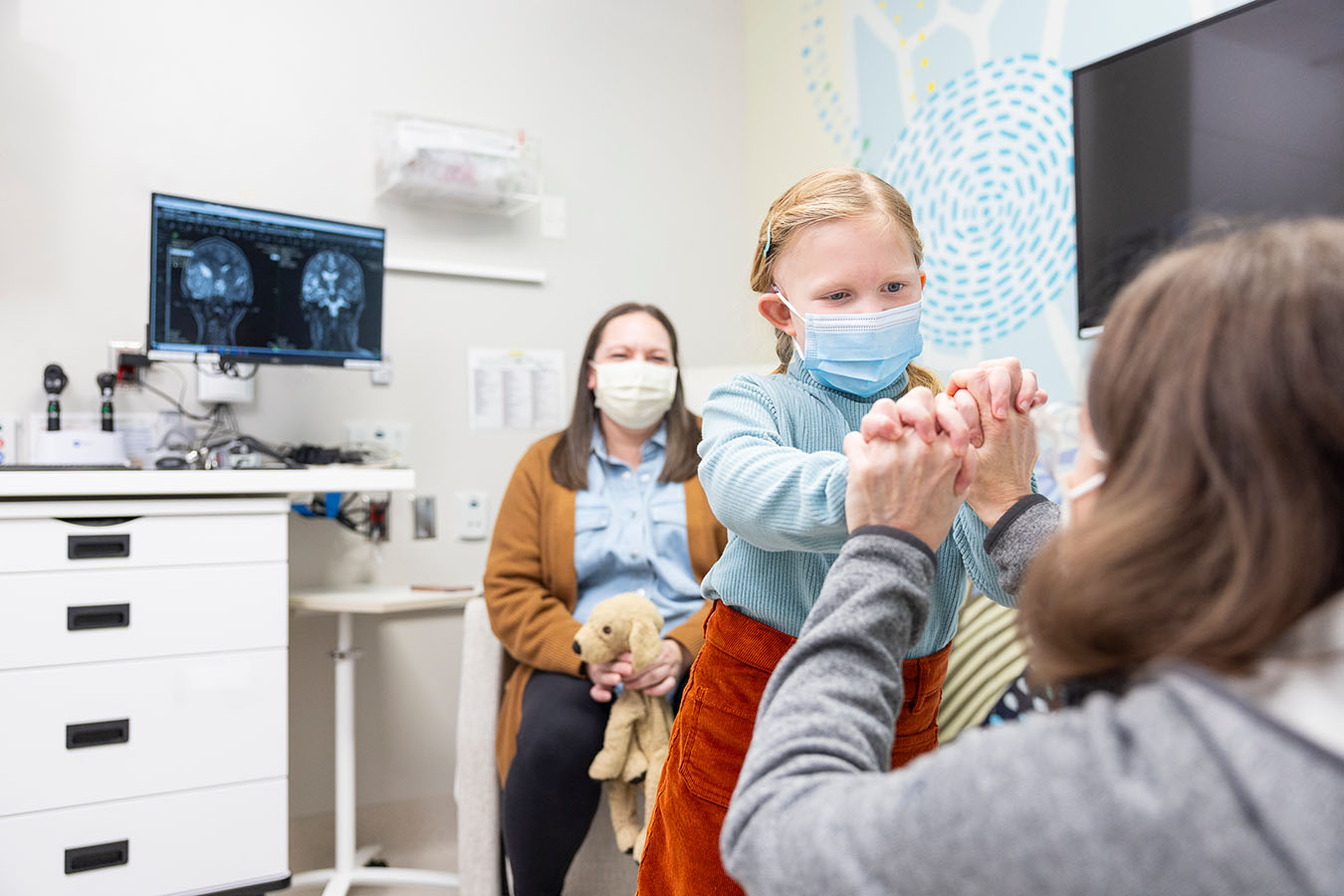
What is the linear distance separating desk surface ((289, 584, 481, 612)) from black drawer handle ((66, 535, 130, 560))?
18.3 inches

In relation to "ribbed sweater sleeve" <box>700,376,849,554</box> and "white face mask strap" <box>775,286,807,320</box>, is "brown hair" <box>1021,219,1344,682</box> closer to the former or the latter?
"ribbed sweater sleeve" <box>700,376,849,554</box>

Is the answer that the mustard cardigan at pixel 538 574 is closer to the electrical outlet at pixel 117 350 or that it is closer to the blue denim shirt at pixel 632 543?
the blue denim shirt at pixel 632 543

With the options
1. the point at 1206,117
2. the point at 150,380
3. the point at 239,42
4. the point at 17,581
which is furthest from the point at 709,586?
the point at 239,42

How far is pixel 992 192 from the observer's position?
225 cm

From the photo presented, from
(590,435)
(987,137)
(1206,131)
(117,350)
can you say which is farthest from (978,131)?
(117,350)

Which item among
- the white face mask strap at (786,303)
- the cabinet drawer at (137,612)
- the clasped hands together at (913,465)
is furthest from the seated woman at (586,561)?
the clasped hands together at (913,465)

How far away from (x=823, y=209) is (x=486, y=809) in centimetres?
154

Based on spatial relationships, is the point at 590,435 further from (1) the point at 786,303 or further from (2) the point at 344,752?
(1) the point at 786,303

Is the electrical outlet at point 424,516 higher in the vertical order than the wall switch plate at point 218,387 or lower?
lower

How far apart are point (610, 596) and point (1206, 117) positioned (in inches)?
56.4

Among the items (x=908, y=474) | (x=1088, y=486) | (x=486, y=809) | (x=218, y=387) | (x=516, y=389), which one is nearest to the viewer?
(x=1088, y=486)

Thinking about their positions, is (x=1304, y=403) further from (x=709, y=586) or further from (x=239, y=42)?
(x=239, y=42)

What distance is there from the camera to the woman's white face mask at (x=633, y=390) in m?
2.18

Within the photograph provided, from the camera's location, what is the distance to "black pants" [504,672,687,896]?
1821mm
